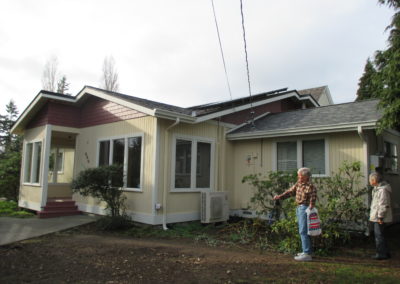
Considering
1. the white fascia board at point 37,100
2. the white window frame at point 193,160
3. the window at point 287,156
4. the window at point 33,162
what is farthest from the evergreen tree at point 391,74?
the window at point 33,162

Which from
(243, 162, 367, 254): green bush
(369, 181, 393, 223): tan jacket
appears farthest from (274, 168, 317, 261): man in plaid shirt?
(369, 181, 393, 223): tan jacket

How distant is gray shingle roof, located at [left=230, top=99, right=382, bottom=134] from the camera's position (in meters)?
7.89

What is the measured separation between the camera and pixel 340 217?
6.31m

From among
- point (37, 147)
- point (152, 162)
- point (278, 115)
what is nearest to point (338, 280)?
point (152, 162)

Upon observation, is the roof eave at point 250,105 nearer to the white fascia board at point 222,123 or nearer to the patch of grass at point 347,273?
the white fascia board at point 222,123

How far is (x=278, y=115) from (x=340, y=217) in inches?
212

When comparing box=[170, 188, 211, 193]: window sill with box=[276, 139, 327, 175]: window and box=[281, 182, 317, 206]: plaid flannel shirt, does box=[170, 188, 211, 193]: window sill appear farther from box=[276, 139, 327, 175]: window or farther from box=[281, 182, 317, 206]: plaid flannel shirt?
box=[281, 182, 317, 206]: plaid flannel shirt

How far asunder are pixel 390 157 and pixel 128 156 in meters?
7.25

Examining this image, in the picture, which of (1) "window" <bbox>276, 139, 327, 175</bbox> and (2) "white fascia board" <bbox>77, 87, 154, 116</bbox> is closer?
(2) "white fascia board" <bbox>77, 87, 154, 116</bbox>

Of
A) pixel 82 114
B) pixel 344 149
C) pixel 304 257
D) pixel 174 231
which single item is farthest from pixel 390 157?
pixel 82 114

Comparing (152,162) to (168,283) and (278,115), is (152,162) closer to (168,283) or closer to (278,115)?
(168,283)

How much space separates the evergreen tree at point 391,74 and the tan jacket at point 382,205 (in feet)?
3.89

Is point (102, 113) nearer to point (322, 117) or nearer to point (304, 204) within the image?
point (322, 117)

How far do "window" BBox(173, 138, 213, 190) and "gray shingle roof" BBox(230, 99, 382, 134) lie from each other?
54.1 inches
